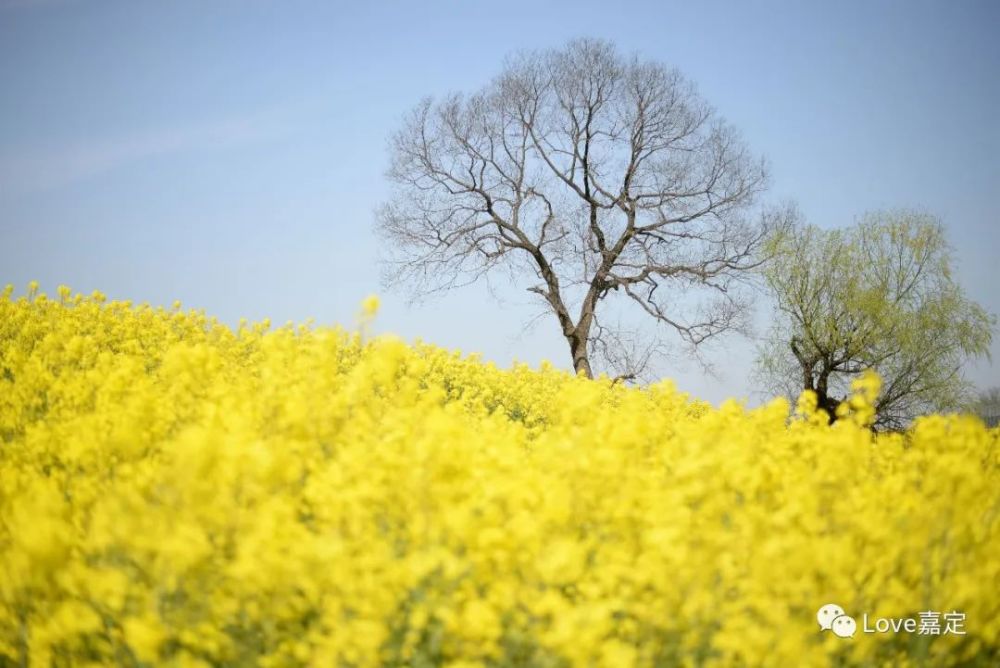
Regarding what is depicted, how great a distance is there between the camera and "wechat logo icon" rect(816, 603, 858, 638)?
3.06m

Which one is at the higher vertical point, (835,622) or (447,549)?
(835,622)

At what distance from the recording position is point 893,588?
10.2 ft

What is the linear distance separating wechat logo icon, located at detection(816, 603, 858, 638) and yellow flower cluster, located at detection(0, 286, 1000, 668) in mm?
35

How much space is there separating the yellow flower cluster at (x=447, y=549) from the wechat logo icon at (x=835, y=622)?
35 mm

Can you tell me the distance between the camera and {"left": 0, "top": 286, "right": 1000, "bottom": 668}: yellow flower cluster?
2.64 metres

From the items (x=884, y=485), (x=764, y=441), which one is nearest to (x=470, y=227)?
(x=764, y=441)

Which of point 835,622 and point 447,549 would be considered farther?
point 835,622

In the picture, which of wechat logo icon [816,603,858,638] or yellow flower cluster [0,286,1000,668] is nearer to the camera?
yellow flower cluster [0,286,1000,668]

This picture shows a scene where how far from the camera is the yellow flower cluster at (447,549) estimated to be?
8.68 feet

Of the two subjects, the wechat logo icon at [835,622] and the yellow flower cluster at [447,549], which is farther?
the wechat logo icon at [835,622]

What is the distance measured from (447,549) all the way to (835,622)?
1.67m

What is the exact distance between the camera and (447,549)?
9.63ft

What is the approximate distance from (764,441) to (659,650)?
114 inches

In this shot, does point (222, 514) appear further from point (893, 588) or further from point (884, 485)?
point (884, 485)
